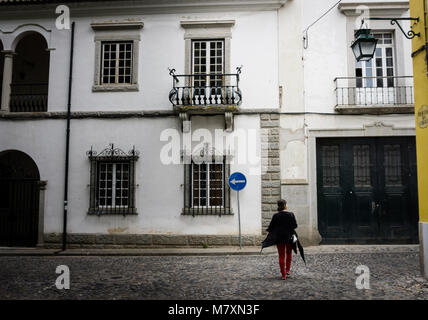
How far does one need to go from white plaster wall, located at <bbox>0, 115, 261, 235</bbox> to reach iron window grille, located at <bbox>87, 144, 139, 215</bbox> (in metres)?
0.20

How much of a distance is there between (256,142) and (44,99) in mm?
7889

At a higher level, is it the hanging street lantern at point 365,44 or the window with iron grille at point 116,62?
the window with iron grille at point 116,62

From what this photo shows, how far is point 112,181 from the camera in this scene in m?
13.2

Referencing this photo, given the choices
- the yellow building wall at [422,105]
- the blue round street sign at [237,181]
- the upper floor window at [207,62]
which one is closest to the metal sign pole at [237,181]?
the blue round street sign at [237,181]

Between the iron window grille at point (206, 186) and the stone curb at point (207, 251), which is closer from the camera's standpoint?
the stone curb at point (207, 251)

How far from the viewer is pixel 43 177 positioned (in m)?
13.3

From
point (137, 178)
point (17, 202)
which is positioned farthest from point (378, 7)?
point (17, 202)

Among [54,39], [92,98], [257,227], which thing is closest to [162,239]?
[257,227]

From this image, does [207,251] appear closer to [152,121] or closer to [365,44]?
[152,121]

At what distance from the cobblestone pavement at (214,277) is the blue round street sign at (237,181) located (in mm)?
2134

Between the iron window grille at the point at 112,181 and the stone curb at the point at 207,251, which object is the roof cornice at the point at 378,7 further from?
the iron window grille at the point at 112,181

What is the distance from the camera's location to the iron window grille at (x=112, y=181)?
13.0 m

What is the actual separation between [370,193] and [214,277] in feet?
23.0

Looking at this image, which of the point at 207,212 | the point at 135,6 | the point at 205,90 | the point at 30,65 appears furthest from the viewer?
the point at 30,65
